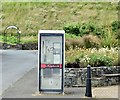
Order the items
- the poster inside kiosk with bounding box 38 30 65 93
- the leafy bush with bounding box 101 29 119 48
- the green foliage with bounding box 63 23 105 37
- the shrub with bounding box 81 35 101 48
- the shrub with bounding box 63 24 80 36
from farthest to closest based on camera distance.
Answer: the shrub with bounding box 63 24 80 36, the green foliage with bounding box 63 23 105 37, the shrub with bounding box 81 35 101 48, the leafy bush with bounding box 101 29 119 48, the poster inside kiosk with bounding box 38 30 65 93

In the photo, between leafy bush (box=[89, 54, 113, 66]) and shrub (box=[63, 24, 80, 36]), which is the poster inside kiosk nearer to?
leafy bush (box=[89, 54, 113, 66])

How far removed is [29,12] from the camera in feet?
206

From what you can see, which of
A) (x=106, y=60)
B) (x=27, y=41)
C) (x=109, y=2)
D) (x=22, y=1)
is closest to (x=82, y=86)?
(x=106, y=60)

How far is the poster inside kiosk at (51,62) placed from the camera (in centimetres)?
1448

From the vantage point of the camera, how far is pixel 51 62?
14562 millimetres

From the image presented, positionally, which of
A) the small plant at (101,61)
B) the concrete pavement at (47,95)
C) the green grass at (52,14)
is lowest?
the concrete pavement at (47,95)

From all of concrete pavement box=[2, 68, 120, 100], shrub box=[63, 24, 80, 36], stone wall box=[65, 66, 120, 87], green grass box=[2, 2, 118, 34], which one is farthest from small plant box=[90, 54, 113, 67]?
green grass box=[2, 2, 118, 34]

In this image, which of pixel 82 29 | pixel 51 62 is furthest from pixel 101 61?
pixel 82 29

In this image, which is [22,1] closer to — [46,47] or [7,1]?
[7,1]

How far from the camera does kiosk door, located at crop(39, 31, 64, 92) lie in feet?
47.5

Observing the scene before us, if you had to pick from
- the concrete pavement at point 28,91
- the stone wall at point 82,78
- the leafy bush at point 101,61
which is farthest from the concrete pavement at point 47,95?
the leafy bush at point 101,61

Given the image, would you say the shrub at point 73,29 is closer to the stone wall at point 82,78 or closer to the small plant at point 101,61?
the small plant at point 101,61

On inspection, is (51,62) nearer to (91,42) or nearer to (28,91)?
(28,91)

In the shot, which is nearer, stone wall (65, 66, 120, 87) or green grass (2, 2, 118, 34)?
stone wall (65, 66, 120, 87)
